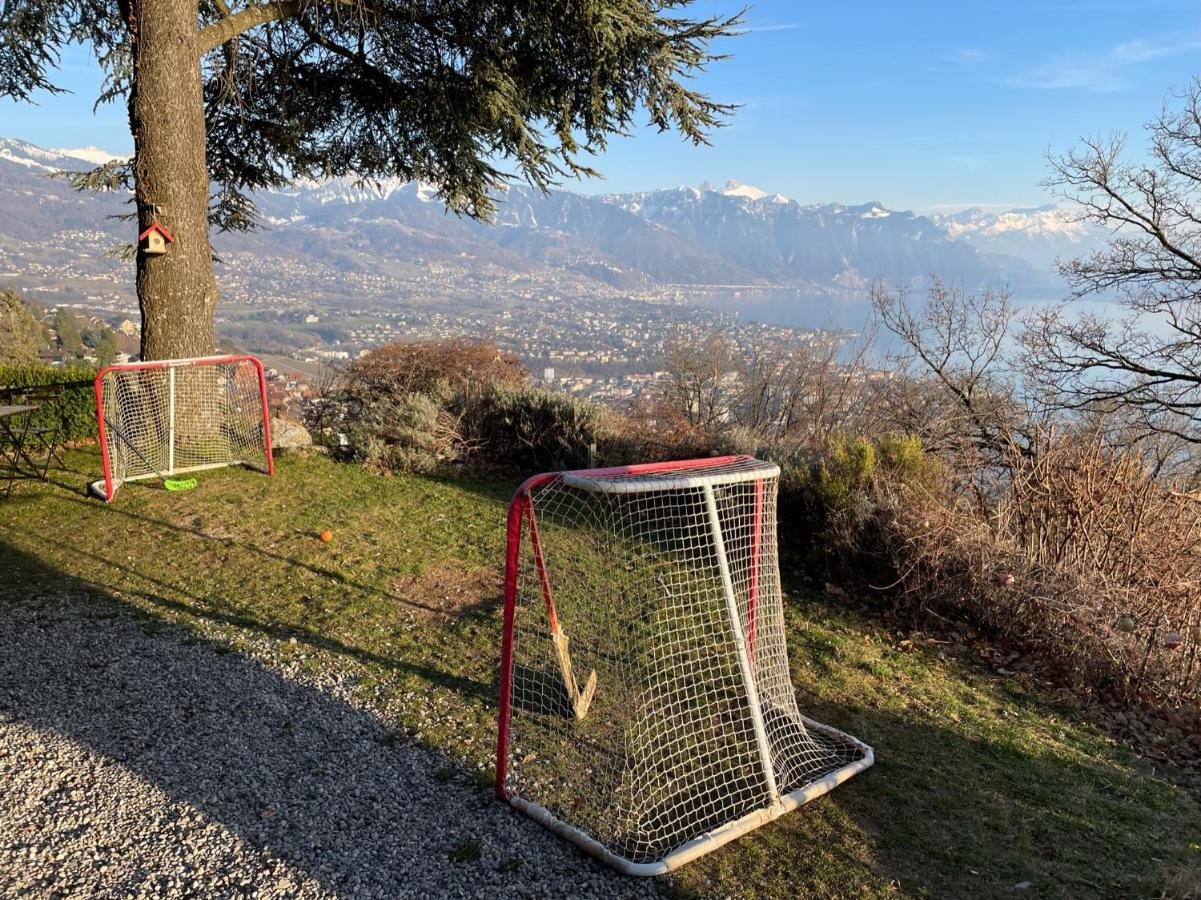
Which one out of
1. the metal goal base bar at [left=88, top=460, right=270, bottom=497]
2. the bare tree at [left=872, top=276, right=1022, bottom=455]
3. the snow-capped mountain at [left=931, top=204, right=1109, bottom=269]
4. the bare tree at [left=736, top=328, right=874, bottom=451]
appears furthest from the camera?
the snow-capped mountain at [left=931, top=204, right=1109, bottom=269]

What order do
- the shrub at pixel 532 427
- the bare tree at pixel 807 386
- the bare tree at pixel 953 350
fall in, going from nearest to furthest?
1. the shrub at pixel 532 427
2. the bare tree at pixel 807 386
3. the bare tree at pixel 953 350

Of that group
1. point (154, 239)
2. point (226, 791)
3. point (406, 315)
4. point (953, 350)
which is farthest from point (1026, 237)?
point (226, 791)

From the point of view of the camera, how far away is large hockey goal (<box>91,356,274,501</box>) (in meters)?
9.30

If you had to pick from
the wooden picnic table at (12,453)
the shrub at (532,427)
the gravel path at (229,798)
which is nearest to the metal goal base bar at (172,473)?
the wooden picnic table at (12,453)

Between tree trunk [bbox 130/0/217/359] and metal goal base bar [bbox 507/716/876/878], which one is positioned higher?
tree trunk [bbox 130/0/217/359]

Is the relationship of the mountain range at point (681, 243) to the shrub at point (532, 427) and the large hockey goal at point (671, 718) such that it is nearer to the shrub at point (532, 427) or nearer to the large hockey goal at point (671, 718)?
the shrub at point (532, 427)

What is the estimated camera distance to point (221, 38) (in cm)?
1018

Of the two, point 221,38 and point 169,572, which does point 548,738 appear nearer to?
point 169,572

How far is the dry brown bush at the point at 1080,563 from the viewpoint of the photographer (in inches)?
242

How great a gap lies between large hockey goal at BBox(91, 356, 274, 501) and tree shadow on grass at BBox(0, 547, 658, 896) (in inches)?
177

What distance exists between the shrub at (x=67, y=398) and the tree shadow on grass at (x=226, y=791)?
6882mm

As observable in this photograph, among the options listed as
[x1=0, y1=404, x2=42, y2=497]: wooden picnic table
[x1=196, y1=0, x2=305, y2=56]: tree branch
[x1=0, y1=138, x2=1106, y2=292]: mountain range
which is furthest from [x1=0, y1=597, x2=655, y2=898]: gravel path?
[x1=0, y1=138, x2=1106, y2=292]: mountain range

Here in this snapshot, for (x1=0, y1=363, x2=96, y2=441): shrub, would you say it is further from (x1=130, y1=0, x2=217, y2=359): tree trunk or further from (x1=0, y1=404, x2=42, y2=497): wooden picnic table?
(x1=130, y1=0, x2=217, y2=359): tree trunk

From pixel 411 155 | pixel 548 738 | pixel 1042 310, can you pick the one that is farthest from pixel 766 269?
pixel 548 738
